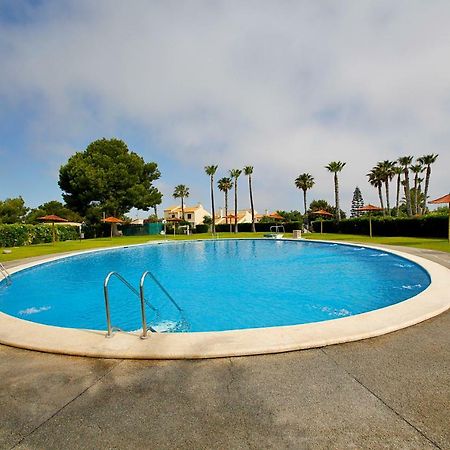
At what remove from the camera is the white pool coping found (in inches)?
162

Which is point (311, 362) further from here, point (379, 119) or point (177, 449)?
point (379, 119)

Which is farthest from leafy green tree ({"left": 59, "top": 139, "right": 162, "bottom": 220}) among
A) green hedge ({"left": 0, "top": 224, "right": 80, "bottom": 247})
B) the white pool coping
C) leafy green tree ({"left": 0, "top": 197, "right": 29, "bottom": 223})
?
the white pool coping

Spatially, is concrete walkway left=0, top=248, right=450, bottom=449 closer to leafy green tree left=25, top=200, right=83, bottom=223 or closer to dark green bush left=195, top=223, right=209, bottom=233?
dark green bush left=195, top=223, right=209, bottom=233

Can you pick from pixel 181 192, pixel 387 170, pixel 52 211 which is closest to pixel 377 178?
pixel 387 170

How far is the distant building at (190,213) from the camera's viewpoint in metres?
80.8

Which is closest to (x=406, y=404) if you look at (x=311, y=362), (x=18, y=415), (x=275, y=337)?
(x=311, y=362)

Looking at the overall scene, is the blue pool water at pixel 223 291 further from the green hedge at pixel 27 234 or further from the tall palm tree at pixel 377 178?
the tall palm tree at pixel 377 178

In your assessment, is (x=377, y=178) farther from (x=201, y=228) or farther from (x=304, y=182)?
(x=201, y=228)

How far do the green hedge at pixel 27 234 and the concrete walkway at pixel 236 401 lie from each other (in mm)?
28542

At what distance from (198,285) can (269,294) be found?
3329 mm

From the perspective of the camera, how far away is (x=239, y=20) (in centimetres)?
1095

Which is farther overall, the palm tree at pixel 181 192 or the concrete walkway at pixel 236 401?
the palm tree at pixel 181 192

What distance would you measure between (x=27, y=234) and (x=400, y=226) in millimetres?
37932

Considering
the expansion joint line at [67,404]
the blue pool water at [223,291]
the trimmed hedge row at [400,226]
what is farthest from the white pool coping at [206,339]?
the trimmed hedge row at [400,226]
